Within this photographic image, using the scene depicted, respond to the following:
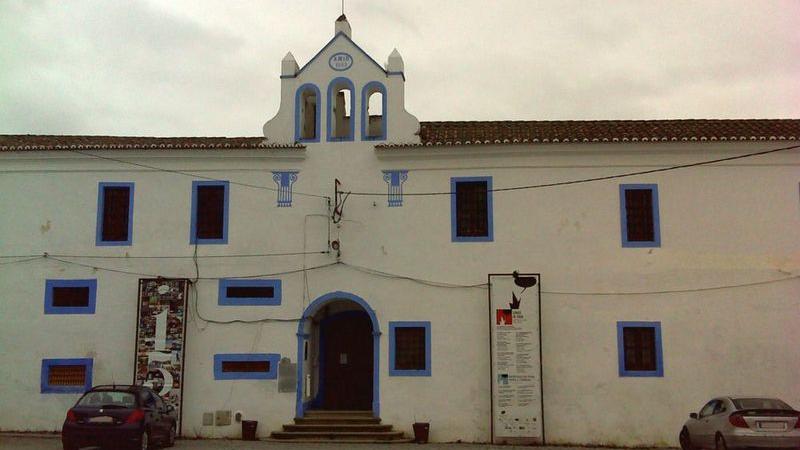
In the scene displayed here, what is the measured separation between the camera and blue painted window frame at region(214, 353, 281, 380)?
20.2m

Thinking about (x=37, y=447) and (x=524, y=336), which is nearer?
(x=37, y=447)

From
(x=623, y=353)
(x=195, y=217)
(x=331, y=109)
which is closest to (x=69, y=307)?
(x=195, y=217)

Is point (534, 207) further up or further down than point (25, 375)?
further up

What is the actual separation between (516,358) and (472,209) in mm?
3904

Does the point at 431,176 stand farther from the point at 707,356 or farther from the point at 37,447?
the point at 37,447

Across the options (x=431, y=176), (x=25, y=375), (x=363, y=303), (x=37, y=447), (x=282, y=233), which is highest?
(x=431, y=176)

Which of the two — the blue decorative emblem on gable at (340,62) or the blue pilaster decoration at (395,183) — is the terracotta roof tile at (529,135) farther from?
the blue decorative emblem on gable at (340,62)

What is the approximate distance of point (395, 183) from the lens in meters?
20.8

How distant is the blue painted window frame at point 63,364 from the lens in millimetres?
20266

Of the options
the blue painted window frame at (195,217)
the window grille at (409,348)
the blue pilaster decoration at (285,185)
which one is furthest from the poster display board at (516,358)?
the blue painted window frame at (195,217)

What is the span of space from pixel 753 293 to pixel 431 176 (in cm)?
846

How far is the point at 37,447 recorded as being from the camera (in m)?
17.6

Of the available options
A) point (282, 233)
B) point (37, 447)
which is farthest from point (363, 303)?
point (37, 447)

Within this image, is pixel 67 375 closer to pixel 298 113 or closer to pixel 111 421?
pixel 111 421
